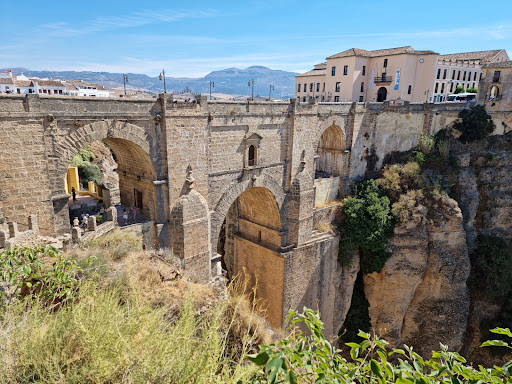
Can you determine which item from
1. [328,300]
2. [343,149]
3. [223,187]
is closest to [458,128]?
[343,149]

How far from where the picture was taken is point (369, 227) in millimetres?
20922

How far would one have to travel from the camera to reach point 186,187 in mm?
14078

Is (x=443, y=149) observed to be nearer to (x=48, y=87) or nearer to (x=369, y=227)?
(x=369, y=227)

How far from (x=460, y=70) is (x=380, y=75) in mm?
10478

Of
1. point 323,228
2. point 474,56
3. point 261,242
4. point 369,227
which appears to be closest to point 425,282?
point 369,227

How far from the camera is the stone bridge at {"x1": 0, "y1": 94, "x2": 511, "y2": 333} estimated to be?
34.9 feet

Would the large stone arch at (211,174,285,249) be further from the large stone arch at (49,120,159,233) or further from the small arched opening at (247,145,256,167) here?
the large stone arch at (49,120,159,233)

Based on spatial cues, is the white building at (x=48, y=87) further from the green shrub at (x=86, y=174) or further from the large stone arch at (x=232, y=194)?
the large stone arch at (x=232, y=194)

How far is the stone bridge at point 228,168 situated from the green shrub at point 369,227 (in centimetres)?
105

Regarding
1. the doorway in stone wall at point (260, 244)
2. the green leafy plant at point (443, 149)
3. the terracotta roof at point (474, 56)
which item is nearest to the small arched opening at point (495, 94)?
the green leafy plant at point (443, 149)

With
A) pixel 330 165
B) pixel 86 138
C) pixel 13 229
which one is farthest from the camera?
pixel 330 165

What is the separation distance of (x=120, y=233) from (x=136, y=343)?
836 centimetres

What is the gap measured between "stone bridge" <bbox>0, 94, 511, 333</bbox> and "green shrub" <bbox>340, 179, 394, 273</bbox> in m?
1.05

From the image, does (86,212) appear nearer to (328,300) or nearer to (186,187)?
(186,187)
